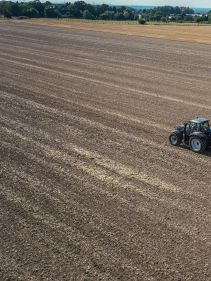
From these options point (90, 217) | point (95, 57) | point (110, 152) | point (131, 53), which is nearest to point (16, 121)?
point (110, 152)

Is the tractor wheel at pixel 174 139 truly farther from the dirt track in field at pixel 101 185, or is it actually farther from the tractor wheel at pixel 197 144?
the tractor wheel at pixel 197 144

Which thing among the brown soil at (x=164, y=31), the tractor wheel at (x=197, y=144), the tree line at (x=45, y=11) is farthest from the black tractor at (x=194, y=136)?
the tree line at (x=45, y=11)

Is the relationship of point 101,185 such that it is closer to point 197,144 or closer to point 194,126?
point 197,144

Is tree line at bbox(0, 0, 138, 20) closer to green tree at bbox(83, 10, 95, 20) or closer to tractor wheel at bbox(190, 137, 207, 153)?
green tree at bbox(83, 10, 95, 20)

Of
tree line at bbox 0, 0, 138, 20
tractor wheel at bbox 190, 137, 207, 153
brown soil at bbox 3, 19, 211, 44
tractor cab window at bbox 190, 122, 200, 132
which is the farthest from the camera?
tree line at bbox 0, 0, 138, 20

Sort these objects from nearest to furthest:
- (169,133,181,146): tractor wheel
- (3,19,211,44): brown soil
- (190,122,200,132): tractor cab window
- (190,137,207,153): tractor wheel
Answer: (190,137,207,153): tractor wheel
(190,122,200,132): tractor cab window
(169,133,181,146): tractor wheel
(3,19,211,44): brown soil

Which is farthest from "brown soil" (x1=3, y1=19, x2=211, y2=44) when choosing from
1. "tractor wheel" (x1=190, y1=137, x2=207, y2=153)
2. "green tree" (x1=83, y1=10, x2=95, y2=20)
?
"green tree" (x1=83, y1=10, x2=95, y2=20)

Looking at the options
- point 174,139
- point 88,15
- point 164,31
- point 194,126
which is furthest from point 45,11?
point 194,126

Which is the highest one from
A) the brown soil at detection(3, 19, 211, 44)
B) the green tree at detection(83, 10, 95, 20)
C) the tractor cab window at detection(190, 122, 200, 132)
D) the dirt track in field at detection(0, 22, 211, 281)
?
the green tree at detection(83, 10, 95, 20)
